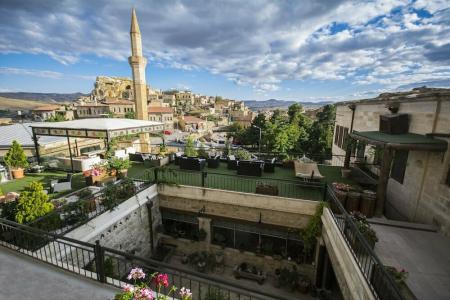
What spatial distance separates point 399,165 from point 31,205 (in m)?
12.5

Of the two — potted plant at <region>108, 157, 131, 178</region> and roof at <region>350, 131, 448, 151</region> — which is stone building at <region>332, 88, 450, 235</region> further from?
potted plant at <region>108, 157, 131, 178</region>

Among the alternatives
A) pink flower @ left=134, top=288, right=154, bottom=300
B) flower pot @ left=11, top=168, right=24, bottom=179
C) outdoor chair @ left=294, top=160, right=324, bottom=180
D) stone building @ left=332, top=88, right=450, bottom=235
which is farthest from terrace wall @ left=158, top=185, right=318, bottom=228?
flower pot @ left=11, top=168, right=24, bottom=179

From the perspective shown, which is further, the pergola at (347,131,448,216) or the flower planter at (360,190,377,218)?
the flower planter at (360,190,377,218)

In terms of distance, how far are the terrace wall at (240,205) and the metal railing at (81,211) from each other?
1963 millimetres

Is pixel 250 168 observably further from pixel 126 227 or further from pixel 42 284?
pixel 42 284

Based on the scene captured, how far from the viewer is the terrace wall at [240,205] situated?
9.08 m

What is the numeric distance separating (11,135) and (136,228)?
822 inches

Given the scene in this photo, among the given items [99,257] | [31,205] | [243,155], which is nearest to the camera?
[99,257]


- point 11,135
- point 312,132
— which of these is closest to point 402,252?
point 11,135

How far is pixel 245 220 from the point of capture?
32.9ft

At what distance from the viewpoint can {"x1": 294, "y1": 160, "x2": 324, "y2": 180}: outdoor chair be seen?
9812mm

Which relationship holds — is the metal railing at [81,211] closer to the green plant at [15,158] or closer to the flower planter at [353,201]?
the green plant at [15,158]

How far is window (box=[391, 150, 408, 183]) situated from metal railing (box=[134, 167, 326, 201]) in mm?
2678

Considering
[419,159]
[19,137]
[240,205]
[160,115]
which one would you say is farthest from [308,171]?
[160,115]
